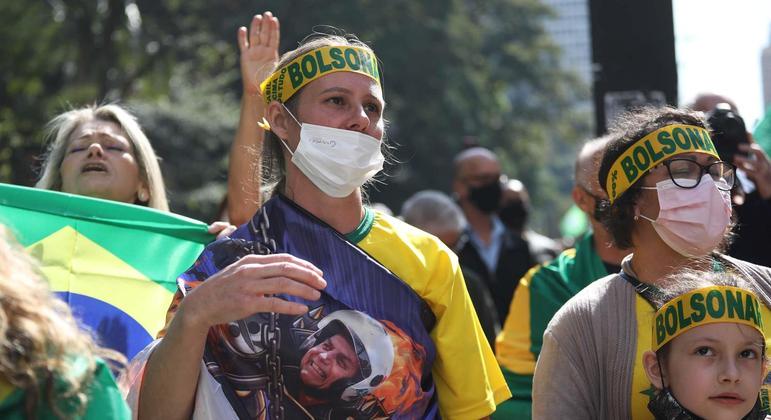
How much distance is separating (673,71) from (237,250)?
3460mm

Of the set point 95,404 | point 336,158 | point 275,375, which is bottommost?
point 275,375

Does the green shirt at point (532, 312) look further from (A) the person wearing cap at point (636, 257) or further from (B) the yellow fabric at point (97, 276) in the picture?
(B) the yellow fabric at point (97, 276)

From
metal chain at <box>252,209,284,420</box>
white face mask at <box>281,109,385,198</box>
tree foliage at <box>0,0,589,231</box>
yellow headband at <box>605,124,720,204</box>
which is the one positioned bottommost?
tree foliage at <box>0,0,589,231</box>

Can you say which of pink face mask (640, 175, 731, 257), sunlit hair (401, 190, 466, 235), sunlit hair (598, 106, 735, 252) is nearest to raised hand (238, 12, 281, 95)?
sunlit hair (598, 106, 735, 252)

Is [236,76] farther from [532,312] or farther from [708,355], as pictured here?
[708,355]

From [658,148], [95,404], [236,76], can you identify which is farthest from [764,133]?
[236,76]

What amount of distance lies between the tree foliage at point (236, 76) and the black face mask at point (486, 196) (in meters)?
3.23

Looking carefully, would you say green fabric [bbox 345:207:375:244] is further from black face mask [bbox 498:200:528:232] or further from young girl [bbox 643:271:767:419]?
black face mask [bbox 498:200:528:232]

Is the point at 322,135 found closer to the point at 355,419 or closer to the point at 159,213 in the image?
the point at 355,419

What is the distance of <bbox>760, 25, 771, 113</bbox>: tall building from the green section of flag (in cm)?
355

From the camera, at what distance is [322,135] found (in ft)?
→ 11.3

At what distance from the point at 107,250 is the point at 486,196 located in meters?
4.33

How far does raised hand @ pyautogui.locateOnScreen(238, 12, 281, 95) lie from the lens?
4324mm

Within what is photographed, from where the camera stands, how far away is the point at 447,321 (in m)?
3.32
